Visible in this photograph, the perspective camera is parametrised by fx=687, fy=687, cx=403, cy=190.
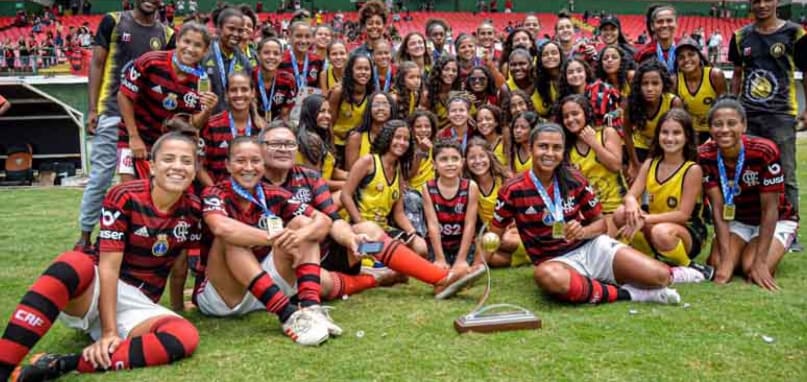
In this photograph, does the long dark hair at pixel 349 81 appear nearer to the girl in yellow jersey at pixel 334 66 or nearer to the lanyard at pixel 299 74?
the girl in yellow jersey at pixel 334 66

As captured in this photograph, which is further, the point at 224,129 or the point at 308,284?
the point at 224,129

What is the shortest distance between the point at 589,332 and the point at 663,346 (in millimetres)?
357

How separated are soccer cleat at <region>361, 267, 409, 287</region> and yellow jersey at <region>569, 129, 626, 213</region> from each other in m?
1.62

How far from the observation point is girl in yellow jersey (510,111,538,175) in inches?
216

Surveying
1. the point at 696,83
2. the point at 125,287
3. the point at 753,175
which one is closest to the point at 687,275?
the point at 753,175

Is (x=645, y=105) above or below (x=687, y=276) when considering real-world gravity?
above

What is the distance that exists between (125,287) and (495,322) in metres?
1.83

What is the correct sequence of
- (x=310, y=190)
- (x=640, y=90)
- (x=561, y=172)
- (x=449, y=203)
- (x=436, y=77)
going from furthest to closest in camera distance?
(x=436, y=77)
(x=640, y=90)
(x=449, y=203)
(x=561, y=172)
(x=310, y=190)

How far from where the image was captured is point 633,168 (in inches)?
227

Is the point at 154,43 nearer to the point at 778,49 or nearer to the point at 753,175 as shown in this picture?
the point at 753,175

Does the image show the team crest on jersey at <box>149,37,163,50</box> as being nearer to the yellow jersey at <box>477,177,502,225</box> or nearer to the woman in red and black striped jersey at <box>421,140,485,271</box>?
the woman in red and black striped jersey at <box>421,140,485,271</box>

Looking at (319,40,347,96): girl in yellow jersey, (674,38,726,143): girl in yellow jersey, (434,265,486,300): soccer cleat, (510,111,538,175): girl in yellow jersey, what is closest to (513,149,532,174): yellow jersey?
(510,111,538,175): girl in yellow jersey

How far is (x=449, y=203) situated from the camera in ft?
16.2

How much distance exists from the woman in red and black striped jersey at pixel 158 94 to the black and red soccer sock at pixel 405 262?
1550 millimetres
